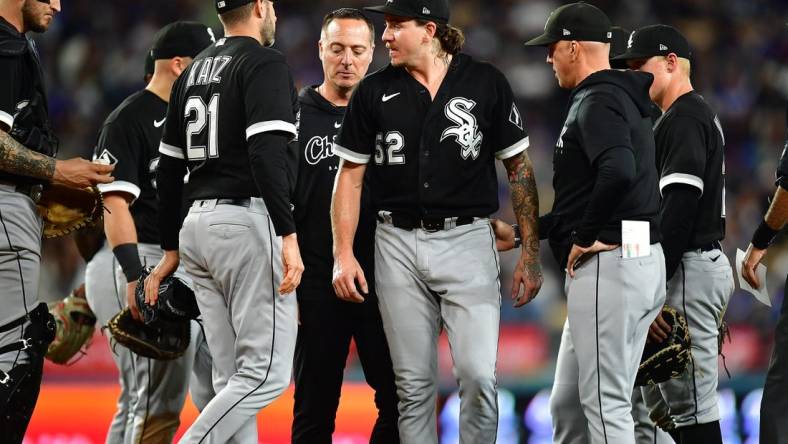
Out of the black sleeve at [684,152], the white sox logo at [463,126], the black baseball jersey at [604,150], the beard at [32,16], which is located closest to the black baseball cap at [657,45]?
the black sleeve at [684,152]

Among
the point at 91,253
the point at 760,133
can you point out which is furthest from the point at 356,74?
the point at 760,133

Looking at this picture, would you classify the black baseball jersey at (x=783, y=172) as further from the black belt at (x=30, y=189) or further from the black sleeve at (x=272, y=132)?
the black belt at (x=30, y=189)

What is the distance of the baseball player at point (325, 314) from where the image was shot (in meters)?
4.84

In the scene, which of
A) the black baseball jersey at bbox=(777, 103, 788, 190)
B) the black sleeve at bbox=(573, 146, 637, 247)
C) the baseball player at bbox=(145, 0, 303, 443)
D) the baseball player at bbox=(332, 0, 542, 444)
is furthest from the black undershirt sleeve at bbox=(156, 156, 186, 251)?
the black baseball jersey at bbox=(777, 103, 788, 190)

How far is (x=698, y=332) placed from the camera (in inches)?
195

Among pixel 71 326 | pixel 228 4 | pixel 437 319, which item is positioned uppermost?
pixel 228 4

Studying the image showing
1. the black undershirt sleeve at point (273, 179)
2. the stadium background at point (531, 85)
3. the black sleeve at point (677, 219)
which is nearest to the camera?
the black undershirt sleeve at point (273, 179)

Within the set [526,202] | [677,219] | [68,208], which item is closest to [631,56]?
[677,219]

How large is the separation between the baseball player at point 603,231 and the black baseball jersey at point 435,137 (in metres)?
0.30

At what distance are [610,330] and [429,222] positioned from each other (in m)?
0.88

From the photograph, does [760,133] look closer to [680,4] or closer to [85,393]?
[680,4]

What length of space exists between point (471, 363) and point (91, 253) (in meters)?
2.49

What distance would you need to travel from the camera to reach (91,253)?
18.6ft

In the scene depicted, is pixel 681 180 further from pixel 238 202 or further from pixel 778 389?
pixel 238 202
